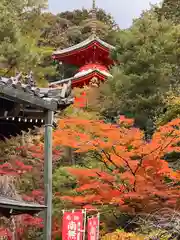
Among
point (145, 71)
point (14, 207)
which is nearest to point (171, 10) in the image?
point (145, 71)

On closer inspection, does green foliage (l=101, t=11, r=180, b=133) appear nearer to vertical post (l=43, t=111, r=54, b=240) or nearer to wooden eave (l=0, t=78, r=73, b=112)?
wooden eave (l=0, t=78, r=73, b=112)

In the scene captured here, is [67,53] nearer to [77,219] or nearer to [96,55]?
[96,55]

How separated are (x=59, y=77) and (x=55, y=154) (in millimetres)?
20028

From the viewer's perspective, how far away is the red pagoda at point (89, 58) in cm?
2641

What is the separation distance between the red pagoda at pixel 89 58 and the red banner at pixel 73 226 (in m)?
16.6

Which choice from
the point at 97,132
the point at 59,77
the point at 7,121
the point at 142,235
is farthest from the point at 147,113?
the point at 59,77

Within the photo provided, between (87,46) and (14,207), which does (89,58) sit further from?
(14,207)

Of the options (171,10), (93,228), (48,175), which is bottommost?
(93,228)

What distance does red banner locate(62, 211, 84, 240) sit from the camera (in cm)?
910

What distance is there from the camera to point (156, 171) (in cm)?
1038

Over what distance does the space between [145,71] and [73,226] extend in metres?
10.8

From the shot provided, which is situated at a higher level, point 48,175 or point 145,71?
point 145,71

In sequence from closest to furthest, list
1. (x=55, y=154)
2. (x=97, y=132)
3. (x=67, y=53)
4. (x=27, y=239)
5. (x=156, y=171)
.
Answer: (x=156, y=171)
(x=97, y=132)
(x=27, y=239)
(x=55, y=154)
(x=67, y=53)

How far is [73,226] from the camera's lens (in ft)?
30.1
